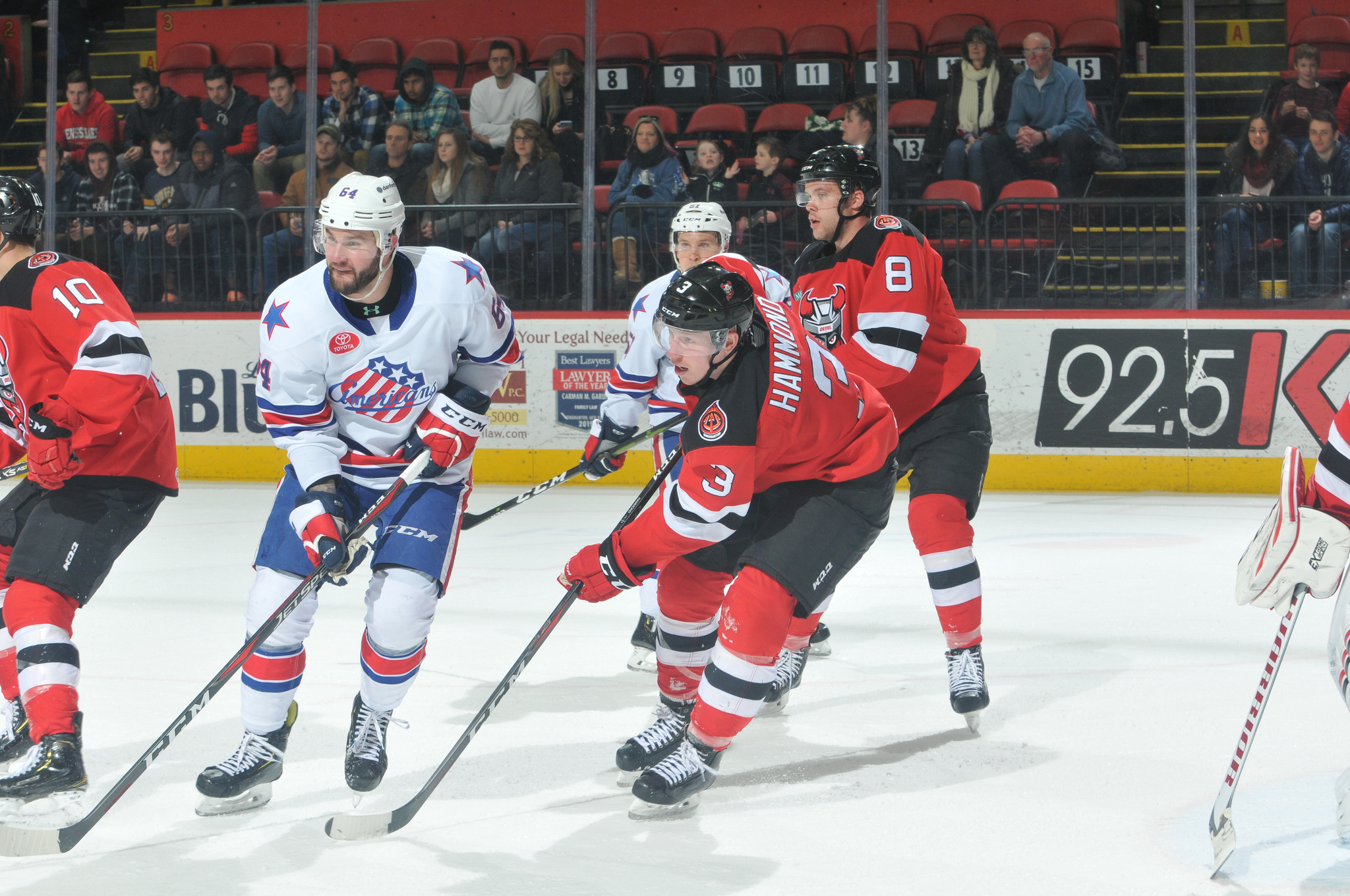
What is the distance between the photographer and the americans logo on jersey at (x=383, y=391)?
105 inches

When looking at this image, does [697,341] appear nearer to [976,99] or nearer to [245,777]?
[245,777]

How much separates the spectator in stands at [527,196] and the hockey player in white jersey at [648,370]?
368 centimetres

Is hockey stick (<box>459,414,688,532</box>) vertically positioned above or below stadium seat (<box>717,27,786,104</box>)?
below

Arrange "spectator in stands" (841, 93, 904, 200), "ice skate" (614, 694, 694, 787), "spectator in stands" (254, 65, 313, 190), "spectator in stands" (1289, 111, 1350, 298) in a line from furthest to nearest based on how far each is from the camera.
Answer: "spectator in stands" (254, 65, 313, 190)
"spectator in stands" (841, 93, 904, 200)
"spectator in stands" (1289, 111, 1350, 298)
"ice skate" (614, 694, 694, 787)

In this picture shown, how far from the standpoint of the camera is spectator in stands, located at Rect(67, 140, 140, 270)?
Answer: 7.82 meters

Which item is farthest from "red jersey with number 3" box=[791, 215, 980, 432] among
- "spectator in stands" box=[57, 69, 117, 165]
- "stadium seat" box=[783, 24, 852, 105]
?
"spectator in stands" box=[57, 69, 117, 165]

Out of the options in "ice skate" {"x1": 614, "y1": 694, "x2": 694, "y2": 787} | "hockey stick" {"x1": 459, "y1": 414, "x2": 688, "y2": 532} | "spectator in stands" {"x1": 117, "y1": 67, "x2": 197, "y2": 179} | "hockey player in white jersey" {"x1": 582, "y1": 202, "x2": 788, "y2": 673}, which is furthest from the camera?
"spectator in stands" {"x1": 117, "y1": 67, "x2": 197, "y2": 179}

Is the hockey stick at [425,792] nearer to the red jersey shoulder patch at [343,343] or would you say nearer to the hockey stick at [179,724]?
the hockey stick at [179,724]

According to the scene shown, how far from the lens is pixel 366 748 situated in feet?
8.49

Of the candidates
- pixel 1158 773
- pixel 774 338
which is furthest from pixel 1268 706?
pixel 774 338

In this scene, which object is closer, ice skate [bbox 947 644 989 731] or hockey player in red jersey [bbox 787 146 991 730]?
ice skate [bbox 947 644 989 731]

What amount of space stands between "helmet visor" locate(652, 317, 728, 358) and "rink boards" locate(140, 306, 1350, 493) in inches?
188

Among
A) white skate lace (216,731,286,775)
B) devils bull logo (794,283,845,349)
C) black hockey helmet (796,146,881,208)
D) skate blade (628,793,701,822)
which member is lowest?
skate blade (628,793,701,822)

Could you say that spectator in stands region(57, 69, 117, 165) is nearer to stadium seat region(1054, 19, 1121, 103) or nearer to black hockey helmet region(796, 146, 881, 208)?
stadium seat region(1054, 19, 1121, 103)
